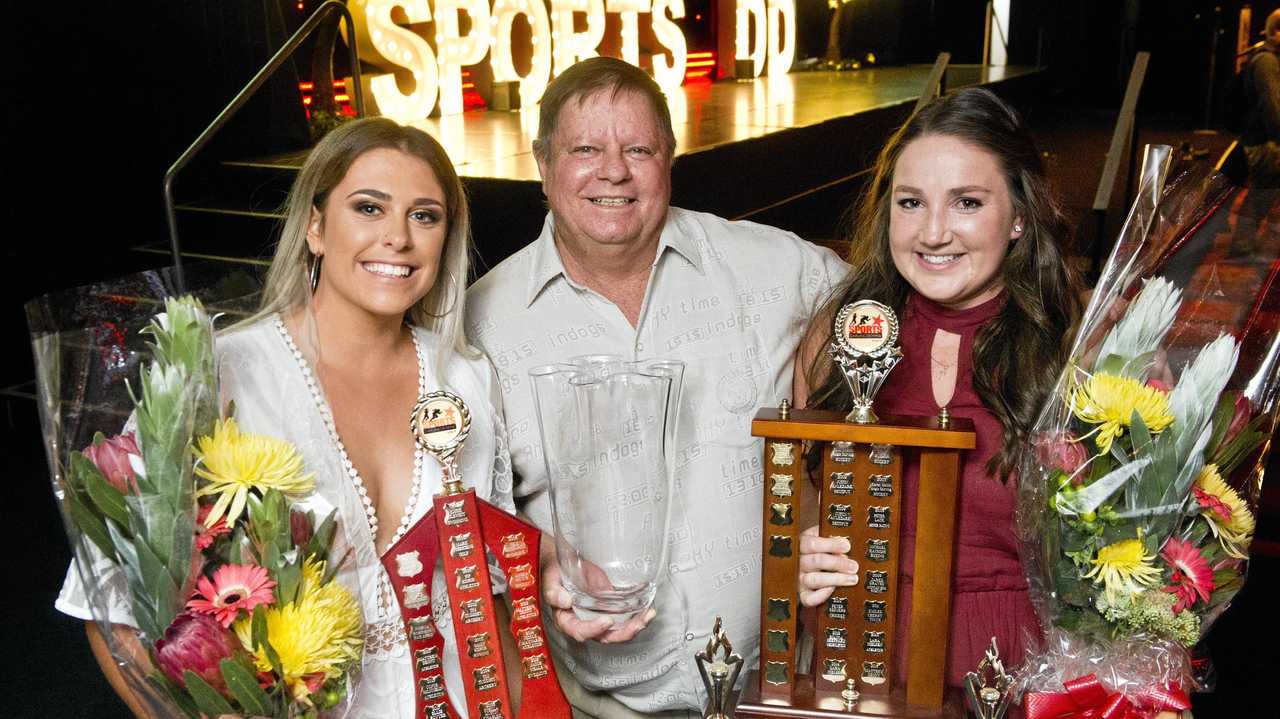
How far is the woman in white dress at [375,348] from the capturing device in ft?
5.46

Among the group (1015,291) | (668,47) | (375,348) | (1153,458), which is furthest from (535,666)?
(668,47)

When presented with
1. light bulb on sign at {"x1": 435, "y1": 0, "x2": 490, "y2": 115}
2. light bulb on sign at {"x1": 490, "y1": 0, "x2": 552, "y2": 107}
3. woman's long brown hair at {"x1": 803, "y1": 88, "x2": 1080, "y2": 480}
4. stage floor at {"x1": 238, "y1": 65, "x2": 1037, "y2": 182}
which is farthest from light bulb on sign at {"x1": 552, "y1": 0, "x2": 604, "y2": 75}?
woman's long brown hair at {"x1": 803, "y1": 88, "x2": 1080, "y2": 480}

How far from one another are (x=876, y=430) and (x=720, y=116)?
6.64 meters

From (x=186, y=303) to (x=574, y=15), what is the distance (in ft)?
28.4

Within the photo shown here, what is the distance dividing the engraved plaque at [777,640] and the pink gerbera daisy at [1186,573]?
509mm

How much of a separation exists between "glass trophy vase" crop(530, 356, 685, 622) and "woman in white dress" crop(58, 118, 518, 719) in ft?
0.56

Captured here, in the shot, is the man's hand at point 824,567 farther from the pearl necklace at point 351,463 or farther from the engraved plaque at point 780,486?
the pearl necklace at point 351,463

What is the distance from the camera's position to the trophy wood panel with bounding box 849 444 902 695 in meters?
1.58

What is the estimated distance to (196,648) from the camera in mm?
1262

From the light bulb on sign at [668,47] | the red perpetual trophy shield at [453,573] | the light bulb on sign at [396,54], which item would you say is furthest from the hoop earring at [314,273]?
the light bulb on sign at [668,47]

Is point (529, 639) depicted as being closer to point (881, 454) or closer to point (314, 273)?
point (881, 454)

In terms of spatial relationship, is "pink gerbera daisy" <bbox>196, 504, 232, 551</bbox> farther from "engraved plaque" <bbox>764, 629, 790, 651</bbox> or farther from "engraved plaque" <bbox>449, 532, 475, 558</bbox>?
"engraved plaque" <bbox>764, 629, 790, 651</bbox>

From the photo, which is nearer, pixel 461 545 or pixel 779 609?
pixel 461 545

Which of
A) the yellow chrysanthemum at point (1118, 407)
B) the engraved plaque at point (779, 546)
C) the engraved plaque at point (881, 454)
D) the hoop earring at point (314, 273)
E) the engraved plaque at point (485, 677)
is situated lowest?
the engraved plaque at point (485, 677)
